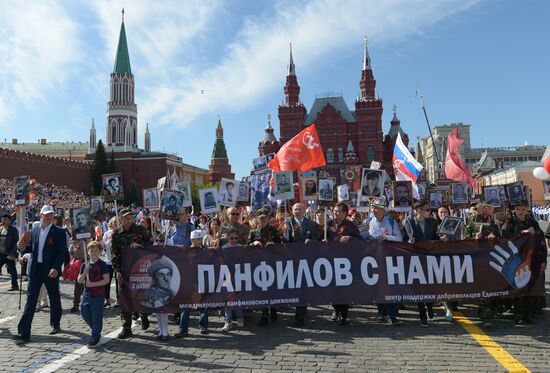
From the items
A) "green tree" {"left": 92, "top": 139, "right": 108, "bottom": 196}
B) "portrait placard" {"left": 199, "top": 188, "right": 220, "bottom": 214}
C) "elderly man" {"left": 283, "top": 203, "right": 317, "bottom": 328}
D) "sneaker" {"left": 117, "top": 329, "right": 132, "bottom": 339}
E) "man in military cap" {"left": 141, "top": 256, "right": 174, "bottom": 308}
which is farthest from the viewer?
"green tree" {"left": 92, "top": 139, "right": 108, "bottom": 196}

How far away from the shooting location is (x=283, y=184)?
1147 cm

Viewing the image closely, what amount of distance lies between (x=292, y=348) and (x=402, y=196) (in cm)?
594

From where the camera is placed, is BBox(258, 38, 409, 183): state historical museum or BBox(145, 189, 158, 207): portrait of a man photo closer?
BBox(145, 189, 158, 207): portrait of a man photo

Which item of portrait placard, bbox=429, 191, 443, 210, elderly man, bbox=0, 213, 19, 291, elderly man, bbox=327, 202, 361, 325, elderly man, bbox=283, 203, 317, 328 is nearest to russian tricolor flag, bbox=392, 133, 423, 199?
portrait placard, bbox=429, 191, 443, 210

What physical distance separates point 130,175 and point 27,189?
3825 inches

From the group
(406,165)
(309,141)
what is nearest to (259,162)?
(309,141)

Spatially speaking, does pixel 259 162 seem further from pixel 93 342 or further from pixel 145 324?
pixel 93 342

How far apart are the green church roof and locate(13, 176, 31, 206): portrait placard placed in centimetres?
12093

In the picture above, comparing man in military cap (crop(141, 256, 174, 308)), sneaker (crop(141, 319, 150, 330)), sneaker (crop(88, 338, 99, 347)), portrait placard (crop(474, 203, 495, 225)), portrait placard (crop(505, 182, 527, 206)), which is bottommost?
sneaker (crop(88, 338, 99, 347))

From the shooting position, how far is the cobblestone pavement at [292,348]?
223 inches

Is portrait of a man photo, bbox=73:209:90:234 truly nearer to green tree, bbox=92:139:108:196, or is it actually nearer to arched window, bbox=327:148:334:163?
arched window, bbox=327:148:334:163

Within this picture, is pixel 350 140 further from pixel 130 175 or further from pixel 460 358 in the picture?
pixel 460 358

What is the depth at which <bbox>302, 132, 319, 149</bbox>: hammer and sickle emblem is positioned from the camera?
46.9 ft

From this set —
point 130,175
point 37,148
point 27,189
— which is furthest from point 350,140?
point 37,148
